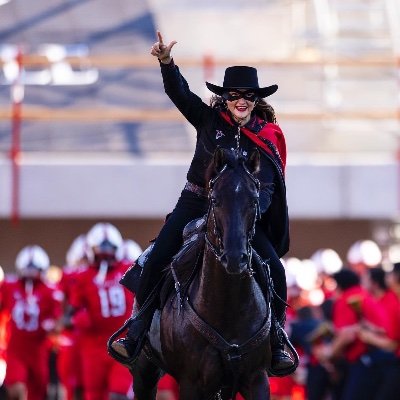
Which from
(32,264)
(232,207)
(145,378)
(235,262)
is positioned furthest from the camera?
(32,264)

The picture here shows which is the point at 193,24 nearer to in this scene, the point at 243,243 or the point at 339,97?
the point at 339,97

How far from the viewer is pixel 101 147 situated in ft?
74.5

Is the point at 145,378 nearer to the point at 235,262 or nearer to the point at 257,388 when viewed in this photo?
the point at 257,388

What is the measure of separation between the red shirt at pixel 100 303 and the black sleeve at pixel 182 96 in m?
6.48

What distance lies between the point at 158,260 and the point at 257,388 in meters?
1.20

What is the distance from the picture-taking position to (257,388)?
953cm

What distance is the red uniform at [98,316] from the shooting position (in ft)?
53.7

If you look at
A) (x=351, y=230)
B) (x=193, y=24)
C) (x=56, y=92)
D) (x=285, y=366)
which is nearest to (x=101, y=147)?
(x=56, y=92)

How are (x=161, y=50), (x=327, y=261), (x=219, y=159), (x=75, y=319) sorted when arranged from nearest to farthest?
(x=219, y=159) < (x=161, y=50) < (x=75, y=319) < (x=327, y=261)

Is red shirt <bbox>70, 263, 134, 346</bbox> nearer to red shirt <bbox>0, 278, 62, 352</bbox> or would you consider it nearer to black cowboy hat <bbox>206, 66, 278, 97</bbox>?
red shirt <bbox>0, 278, 62, 352</bbox>

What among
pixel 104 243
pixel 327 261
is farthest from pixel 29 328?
pixel 327 261

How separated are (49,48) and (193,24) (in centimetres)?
408

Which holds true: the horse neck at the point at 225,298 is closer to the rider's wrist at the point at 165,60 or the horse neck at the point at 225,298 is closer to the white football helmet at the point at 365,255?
the rider's wrist at the point at 165,60

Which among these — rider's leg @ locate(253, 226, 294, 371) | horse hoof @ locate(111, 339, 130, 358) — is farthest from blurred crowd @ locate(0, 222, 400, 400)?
rider's leg @ locate(253, 226, 294, 371)
